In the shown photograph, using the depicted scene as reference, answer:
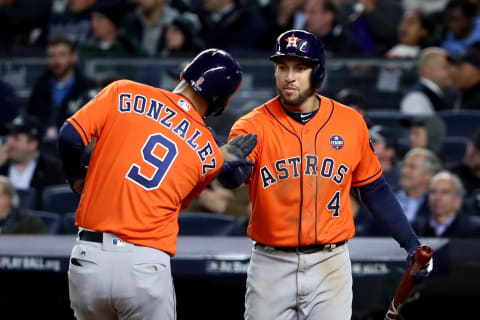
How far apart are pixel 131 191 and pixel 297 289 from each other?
827 millimetres

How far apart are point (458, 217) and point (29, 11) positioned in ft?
20.8

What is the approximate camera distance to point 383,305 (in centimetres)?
456

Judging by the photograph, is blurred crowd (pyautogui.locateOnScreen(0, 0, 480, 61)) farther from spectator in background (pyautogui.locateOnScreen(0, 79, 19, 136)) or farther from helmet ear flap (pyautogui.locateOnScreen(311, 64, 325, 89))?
helmet ear flap (pyautogui.locateOnScreen(311, 64, 325, 89))

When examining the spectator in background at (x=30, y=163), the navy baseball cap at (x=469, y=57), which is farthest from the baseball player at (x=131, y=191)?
the navy baseball cap at (x=469, y=57)

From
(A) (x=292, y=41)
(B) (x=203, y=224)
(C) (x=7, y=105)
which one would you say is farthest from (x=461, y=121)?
(A) (x=292, y=41)

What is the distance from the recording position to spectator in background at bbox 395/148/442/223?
244 inches

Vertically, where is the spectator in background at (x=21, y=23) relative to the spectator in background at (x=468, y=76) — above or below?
above

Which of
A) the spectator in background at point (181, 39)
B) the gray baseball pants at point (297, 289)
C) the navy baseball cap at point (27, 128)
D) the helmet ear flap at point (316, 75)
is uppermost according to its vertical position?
the spectator in background at point (181, 39)

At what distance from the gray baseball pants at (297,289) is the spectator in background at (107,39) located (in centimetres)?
536

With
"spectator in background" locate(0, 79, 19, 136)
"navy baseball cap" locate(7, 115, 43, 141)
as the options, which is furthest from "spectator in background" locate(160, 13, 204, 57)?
"navy baseball cap" locate(7, 115, 43, 141)

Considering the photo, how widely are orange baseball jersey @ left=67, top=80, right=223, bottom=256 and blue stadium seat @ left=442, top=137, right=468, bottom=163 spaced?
4.26 metres

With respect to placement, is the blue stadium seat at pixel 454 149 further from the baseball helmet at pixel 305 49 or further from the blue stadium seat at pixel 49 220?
the baseball helmet at pixel 305 49

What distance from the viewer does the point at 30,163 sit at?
7023mm

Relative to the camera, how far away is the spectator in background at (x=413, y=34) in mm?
8555
